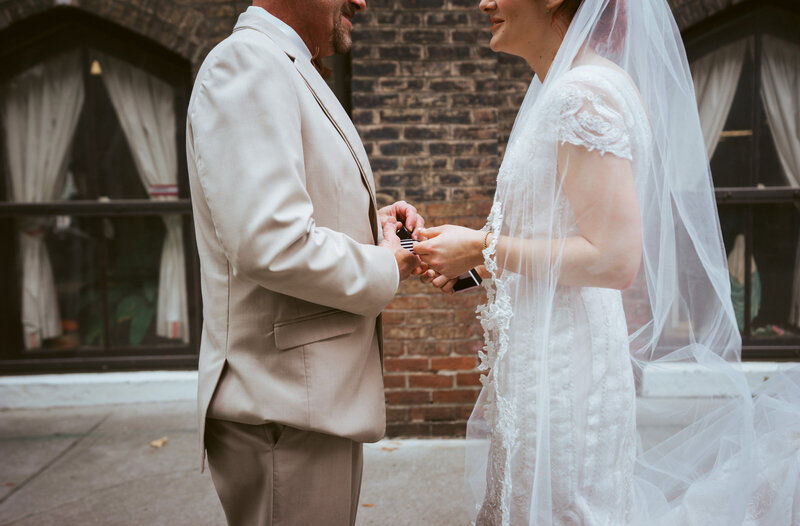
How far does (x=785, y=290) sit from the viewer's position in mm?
4566

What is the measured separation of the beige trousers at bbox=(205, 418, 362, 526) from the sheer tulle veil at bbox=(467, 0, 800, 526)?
450mm

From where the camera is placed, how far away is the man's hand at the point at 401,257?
1.70 metres

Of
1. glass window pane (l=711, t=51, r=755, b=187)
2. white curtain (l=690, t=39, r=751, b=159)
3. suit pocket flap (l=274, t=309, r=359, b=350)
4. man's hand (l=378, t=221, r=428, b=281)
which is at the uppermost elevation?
white curtain (l=690, t=39, r=751, b=159)

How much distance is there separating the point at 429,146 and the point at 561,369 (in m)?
2.44

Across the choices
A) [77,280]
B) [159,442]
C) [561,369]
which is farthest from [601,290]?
[77,280]

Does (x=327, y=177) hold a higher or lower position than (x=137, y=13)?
lower

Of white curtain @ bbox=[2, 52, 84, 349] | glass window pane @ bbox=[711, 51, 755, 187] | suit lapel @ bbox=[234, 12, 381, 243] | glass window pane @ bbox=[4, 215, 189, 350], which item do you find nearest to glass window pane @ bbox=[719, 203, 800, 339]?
glass window pane @ bbox=[711, 51, 755, 187]

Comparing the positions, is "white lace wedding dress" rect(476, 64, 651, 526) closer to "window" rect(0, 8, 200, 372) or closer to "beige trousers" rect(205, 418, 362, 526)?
"beige trousers" rect(205, 418, 362, 526)

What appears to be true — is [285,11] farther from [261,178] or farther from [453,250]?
[453,250]

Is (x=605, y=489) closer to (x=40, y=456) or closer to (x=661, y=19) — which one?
(x=661, y=19)

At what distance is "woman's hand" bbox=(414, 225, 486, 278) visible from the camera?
5.74 ft

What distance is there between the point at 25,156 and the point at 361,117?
8.51 feet

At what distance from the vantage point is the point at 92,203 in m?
4.54

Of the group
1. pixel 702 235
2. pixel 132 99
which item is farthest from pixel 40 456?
pixel 702 235
